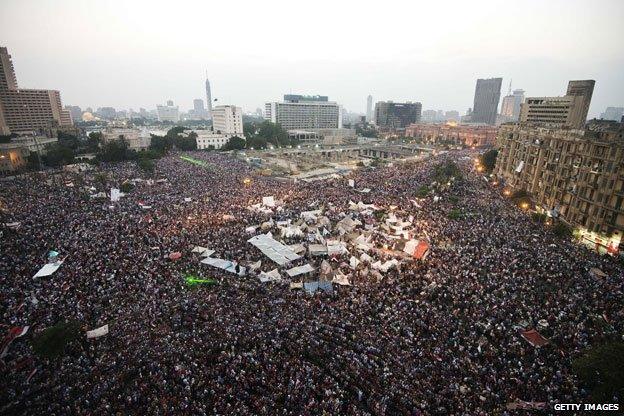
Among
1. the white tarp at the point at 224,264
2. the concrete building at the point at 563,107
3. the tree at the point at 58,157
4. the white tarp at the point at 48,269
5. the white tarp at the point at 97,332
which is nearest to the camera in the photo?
the white tarp at the point at 97,332

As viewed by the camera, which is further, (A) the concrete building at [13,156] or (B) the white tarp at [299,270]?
(A) the concrete building at [13,156]

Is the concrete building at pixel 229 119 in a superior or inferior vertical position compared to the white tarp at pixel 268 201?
superior

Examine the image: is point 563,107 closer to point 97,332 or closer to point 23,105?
point 97,332

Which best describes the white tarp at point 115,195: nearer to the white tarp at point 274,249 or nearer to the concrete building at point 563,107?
the white tarp at point 274,249

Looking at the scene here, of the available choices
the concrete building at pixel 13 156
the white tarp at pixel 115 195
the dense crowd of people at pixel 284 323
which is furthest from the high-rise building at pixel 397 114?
the white tarp at pixel 115 195

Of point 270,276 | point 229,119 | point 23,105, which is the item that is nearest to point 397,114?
point 229,119

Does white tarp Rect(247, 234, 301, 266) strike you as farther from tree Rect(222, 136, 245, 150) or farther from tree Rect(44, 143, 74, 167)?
Result: tree Rect(222, 136, 245, 150)

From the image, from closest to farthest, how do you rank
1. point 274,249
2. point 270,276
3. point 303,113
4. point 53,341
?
point 53,341 → point 270,276 → point 274,249 → point 303,113
